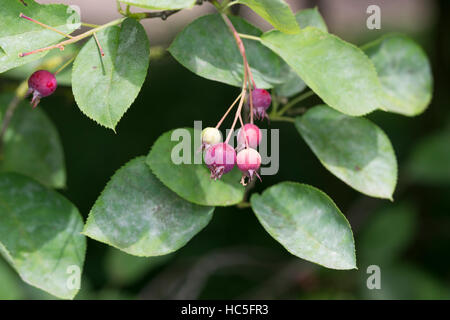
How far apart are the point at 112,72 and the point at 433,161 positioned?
1.19 metres

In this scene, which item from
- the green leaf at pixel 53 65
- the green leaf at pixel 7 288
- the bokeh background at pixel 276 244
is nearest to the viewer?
the green leaf at pixel 53 65

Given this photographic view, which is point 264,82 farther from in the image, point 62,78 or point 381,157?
point 62,78

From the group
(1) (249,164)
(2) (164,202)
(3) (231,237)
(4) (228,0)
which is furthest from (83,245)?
(3) (231,237)

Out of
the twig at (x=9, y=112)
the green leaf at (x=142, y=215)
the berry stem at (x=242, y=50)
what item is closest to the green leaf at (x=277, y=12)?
the berry stem at (x=242, y=50)

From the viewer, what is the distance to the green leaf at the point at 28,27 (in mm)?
666

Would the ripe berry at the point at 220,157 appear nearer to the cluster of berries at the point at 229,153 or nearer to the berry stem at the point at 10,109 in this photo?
the cluster of berries at the point at 229,153

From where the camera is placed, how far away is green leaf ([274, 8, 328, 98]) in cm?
88

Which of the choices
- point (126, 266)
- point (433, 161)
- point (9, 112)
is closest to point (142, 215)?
point (9, 112)

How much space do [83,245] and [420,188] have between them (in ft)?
4.23

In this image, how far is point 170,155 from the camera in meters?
0.73

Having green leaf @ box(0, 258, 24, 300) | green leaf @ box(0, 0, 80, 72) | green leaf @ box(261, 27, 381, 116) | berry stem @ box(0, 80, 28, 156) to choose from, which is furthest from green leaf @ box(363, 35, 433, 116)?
green leaf @ box(0, 258, 24, 300)

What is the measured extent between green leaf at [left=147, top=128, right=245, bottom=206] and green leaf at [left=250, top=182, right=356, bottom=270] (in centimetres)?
6

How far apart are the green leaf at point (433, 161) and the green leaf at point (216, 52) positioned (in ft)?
3.04
